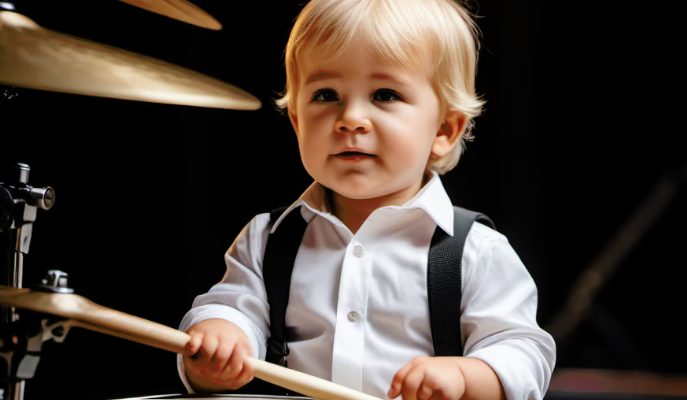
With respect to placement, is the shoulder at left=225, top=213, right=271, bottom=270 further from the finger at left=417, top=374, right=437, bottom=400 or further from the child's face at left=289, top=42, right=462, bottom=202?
the finger at left=417, top=374, right=437, bottom=400

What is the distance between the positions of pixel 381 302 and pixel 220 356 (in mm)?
146

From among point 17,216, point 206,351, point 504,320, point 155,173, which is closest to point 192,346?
point 206,351

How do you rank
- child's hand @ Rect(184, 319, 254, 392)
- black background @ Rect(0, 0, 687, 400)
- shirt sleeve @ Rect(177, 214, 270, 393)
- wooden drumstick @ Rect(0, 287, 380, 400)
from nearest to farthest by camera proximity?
wooden drumstick @ Rect(0, 287, 380, 400) < child's hand @ Rect(184, 319, 254, 392) < shirt sleeve @ Rect(177, 214, 270, 393) < black background @ Rect(0, 0, 687, 400)

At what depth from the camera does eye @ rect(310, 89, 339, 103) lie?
63cm

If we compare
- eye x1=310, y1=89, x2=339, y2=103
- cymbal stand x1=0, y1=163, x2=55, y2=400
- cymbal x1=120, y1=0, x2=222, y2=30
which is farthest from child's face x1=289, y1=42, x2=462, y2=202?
cymbal stand x1=0, y1=163, x2=55, y2=400

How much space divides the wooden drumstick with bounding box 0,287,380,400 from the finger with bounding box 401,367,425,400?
1.6 inches

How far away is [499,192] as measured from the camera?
1.64 meters

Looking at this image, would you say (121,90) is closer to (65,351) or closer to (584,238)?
(65,351)

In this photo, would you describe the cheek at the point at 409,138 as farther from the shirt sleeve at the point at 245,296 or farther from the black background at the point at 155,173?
the black background at the point at 155,173

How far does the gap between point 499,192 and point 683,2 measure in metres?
0.72

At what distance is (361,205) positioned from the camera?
0.66m

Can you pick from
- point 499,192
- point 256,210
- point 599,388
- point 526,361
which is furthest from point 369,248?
point 599,388

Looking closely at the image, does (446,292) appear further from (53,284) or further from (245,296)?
(53,284)

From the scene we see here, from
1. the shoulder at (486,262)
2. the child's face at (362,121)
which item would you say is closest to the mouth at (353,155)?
the child's face at (362,121)
